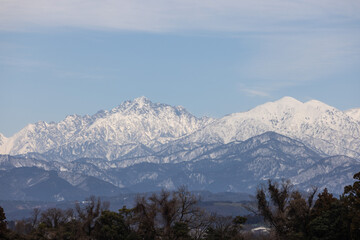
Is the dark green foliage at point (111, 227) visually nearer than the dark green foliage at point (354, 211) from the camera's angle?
No

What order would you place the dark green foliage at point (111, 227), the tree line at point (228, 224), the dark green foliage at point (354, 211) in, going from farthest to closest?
the dark green foliage at point (111, 227) → the tree line at point (228, 224) → the dark green foliage at point (354, 211)

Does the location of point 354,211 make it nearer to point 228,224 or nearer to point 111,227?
point 228,224

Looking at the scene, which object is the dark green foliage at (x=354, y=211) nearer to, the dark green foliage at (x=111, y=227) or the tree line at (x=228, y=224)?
the tree line at (x=228, y=224)

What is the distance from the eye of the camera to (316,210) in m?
149

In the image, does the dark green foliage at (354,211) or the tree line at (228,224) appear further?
the tree line at (228,224)

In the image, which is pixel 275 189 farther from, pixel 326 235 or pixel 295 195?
pixel 326 235

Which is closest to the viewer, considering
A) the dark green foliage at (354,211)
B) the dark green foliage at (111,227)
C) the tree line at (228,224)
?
the dark green foliage at (354,211)

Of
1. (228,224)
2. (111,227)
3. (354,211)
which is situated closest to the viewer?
(354,211)

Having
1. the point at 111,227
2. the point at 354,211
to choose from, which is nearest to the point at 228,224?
the point at 111,227

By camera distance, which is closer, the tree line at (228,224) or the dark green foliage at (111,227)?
the tree line at (228,224)

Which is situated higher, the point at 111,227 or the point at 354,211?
the point at 111,227

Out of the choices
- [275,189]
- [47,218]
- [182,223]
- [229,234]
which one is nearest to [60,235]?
[47,218]

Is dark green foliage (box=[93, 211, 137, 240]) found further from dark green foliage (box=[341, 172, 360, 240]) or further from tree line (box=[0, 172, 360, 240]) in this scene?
dark green foliage (box=[341, 172, 360, 240])

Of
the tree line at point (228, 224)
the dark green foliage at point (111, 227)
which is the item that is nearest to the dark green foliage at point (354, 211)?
the tree line at point (228, 224)
